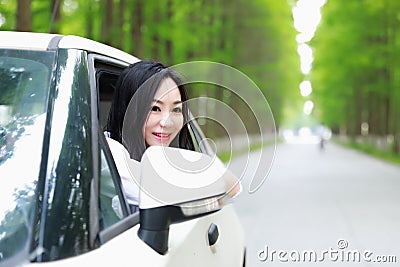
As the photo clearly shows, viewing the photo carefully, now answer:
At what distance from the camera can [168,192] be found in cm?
197

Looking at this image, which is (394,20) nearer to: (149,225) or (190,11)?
(190,11)

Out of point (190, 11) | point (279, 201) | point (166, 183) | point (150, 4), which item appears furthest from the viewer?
point (190, 11)

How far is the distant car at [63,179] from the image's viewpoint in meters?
1.73

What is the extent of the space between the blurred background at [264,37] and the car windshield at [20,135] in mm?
8865

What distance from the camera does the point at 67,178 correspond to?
6.06 ft

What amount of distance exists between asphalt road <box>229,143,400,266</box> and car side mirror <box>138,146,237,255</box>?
21cm

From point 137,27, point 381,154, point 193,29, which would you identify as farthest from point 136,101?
point 381,154

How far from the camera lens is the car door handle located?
2670 millimetres

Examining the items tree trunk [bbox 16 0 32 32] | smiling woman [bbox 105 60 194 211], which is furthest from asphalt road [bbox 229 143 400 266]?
tree trunk [bbox 16 0 32 32]

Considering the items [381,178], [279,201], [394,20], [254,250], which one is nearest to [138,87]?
[254,250]

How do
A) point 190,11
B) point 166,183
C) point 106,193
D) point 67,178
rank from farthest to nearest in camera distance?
1. point 190,11
2. point 106,193
3. point 166,183
4. point 67,178

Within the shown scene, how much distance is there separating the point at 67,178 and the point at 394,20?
95.0 feet
